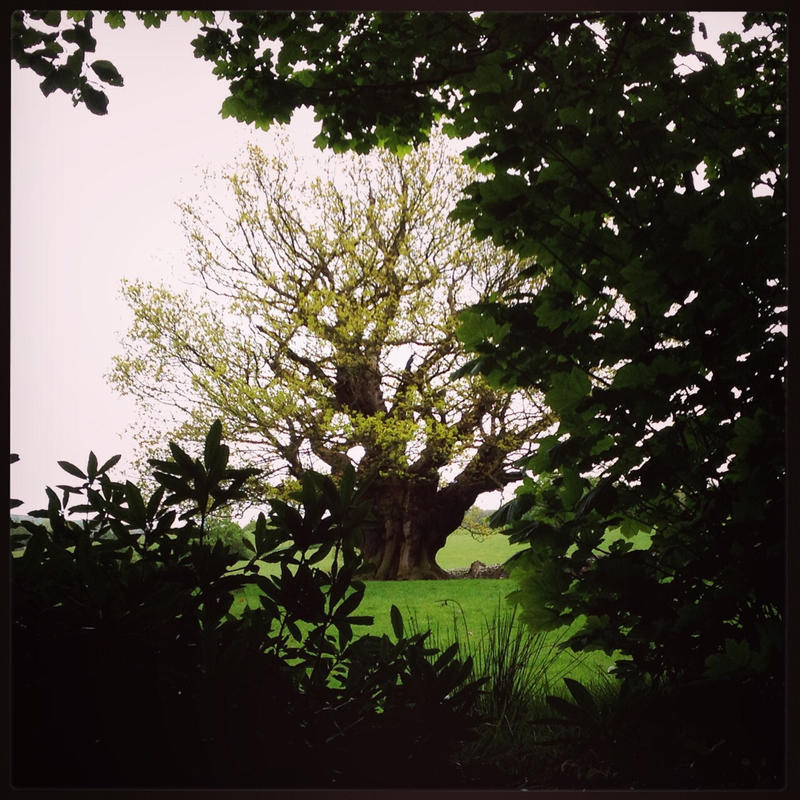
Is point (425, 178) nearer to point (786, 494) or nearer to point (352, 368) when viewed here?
point (352, 368)

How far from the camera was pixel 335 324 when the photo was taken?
6.20m

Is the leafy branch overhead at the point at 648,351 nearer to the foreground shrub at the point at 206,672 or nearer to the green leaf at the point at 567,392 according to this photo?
the green leaf at the point at 567,392

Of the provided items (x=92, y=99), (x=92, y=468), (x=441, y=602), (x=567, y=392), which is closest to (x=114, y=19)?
(x=92, y=99)

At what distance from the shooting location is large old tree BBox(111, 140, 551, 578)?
597 cm

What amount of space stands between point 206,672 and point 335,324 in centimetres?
536

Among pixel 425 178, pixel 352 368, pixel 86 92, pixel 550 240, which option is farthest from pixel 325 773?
pixel 425 178

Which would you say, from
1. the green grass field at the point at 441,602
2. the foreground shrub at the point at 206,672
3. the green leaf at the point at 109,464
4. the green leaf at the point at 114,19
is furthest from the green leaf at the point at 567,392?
the green grass field at the point at 441,602

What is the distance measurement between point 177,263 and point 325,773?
5.70m

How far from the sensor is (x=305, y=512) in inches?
45.0

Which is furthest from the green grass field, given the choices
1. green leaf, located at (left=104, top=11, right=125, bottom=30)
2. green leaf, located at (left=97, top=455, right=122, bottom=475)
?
green leaf, located at (left=104, top=11, right=125, bottom=30)

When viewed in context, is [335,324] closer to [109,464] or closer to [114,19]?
[114,19]

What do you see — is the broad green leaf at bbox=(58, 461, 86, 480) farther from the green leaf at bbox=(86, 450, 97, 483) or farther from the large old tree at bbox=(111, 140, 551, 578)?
the large old tree at bbox=(111, 140, 551, 578)

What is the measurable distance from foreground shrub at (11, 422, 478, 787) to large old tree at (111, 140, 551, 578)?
4.61 m

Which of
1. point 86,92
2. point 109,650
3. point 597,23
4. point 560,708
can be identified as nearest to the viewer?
point 109,650
